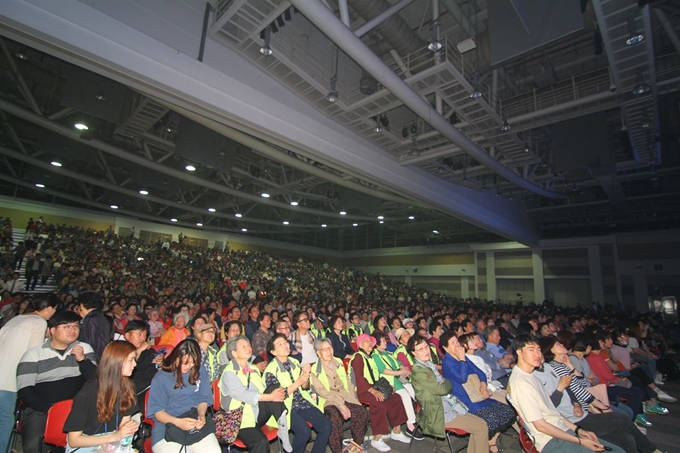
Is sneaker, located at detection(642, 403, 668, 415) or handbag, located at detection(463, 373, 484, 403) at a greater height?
handbag, located at detection(463, 373, 484, 403)

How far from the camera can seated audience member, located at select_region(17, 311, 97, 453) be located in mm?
2971

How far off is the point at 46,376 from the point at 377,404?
143 inches

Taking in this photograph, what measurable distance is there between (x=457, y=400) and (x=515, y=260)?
24.1 m

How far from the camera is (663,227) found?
19.1m

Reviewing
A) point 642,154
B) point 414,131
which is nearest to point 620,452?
point 414,131

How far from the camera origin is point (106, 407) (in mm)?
2311

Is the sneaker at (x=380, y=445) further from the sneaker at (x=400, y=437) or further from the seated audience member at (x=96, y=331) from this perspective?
the seated audience member at (x=96, y=331)

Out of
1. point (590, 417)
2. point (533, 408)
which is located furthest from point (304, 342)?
point (590, 417)

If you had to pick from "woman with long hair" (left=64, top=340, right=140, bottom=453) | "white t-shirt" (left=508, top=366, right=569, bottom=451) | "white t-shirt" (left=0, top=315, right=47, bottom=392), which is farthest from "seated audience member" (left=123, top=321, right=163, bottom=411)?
"white t-shirt" (left=508, top=366, right=569, bottom=451)

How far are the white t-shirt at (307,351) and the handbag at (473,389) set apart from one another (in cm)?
236

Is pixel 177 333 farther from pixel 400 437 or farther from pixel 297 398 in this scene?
pixel 400 437

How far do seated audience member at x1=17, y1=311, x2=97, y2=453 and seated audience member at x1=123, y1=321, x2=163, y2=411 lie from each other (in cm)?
65

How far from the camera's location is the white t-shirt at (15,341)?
9.74ft

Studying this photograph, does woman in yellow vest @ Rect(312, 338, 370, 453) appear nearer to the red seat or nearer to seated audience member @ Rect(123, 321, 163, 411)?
seated audience member @ Rect(123, 321, 163, 411)
